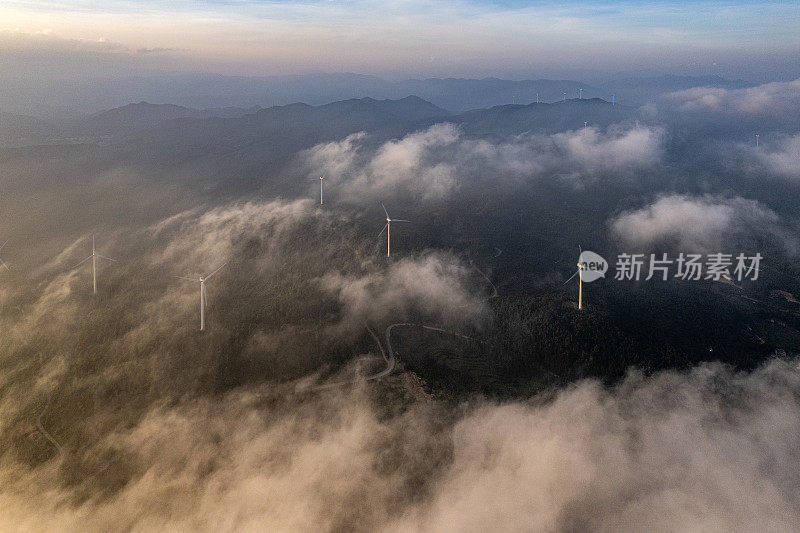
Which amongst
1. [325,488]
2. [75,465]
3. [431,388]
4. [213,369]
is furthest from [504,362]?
[75,465]

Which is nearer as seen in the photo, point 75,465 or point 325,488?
point 325,488

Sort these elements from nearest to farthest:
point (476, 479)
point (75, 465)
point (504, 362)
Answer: point (476, 479) < point (75, 465) < point (504, 362)

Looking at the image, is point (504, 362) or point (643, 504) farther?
point (504, 362)

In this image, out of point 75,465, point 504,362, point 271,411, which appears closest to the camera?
point 75,465

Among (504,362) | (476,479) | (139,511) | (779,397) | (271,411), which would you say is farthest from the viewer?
(504,362)

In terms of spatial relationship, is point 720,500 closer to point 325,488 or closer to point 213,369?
point 325,488

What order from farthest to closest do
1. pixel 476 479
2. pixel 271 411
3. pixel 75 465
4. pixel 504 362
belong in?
1. pixel 504 362
2. pixel 271 411
3. pixel 75 465
4. pixel 476 479

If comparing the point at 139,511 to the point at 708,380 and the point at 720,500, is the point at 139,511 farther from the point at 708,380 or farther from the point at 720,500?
the point at 708,380

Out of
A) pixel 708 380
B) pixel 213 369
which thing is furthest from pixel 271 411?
pixel 708 380

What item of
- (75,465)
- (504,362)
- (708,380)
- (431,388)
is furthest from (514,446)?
(75,465)
